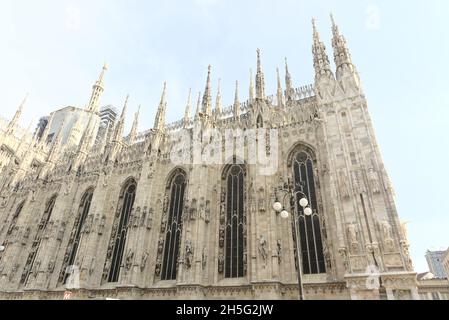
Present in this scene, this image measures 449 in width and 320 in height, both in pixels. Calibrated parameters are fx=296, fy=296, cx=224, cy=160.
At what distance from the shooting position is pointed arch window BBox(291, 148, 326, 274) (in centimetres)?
2003

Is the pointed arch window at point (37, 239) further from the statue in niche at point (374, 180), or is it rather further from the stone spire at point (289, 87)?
the statue in niche at point (374, 180)

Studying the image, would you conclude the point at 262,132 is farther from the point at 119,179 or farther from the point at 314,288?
the point at 119,179

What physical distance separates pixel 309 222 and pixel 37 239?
32.0m

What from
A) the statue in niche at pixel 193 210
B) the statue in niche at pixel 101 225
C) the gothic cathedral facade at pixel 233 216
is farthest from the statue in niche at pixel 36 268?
the statue in niche at pixel 193 210

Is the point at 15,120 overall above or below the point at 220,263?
above

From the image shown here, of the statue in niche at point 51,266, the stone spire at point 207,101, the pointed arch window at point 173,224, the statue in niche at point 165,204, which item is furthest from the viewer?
the statue in niche at point 51,266

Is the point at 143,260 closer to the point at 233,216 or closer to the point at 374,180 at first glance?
the point at 233,216

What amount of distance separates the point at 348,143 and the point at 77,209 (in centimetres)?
2936

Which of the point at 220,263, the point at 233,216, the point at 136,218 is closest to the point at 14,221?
the point at 136,218

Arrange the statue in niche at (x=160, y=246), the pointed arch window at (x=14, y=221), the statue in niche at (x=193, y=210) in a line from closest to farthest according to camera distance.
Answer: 1. the statue in niche at (x=193, y=210)
2. the statue in niche at (x=160, y=246)
3. the pointed arch window at (x=14, y=221)

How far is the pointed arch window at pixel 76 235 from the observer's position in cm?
3047

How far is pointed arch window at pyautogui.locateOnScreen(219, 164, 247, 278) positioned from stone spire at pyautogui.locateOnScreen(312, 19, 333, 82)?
10536 mm

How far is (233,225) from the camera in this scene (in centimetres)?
2398

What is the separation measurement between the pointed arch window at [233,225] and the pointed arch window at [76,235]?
17.1m
